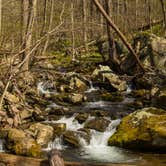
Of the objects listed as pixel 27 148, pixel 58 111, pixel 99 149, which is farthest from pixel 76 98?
pixel 27 148

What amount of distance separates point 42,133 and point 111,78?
8.85 metres

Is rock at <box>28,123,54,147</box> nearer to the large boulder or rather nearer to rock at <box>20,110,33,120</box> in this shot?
the large boulder

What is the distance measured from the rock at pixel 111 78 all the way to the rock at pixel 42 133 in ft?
24.9

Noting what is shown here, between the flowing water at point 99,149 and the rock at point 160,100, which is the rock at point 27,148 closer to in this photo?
the flowing water at point 99,149

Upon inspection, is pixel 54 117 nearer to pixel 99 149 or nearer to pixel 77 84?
pixel 99 149

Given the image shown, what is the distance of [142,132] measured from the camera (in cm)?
1180

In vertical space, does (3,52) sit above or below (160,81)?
above

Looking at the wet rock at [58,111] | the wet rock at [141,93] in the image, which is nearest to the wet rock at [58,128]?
the wet rock at [58,111]

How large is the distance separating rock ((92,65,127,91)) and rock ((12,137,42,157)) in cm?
900

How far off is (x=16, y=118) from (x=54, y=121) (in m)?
1.38

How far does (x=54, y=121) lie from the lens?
1402 centimetres

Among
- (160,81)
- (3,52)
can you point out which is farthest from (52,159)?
(160,81)

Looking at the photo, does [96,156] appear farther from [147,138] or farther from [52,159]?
[52,159]

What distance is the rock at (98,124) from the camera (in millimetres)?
13263
